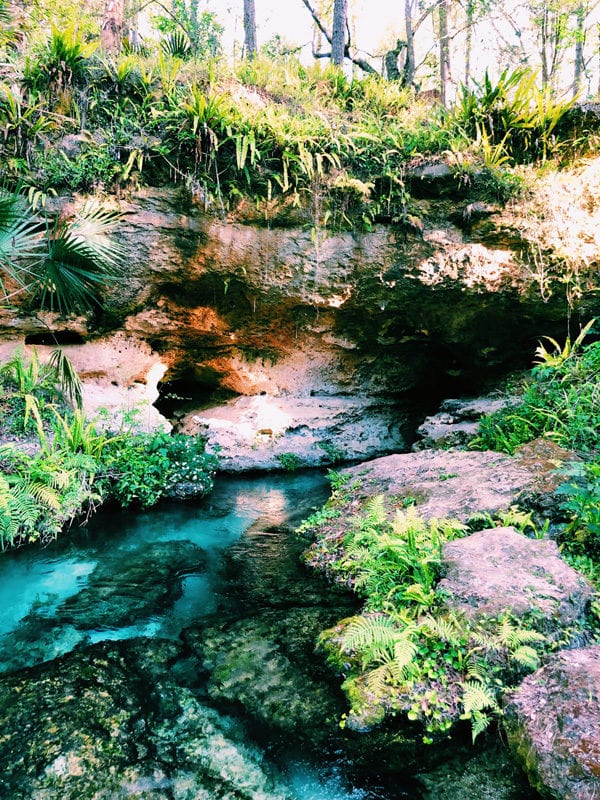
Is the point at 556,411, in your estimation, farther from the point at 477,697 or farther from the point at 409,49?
the point at 409,49

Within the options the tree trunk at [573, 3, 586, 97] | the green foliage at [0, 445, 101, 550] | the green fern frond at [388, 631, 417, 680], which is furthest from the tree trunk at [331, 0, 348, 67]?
the green fern frond at [388, 631, 417, 680]

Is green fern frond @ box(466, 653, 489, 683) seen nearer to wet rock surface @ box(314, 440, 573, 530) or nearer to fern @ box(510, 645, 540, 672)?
fern @ box(510, 645, 540, 672)

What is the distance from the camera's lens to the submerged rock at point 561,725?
2.29 m

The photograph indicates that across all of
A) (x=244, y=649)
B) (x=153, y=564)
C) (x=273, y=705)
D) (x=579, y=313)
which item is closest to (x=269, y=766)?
(x=273, y=705)

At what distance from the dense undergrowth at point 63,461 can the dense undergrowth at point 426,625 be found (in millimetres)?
2414

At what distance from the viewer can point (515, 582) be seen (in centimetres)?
343

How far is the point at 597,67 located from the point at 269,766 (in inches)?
849

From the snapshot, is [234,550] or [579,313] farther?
[579,313]

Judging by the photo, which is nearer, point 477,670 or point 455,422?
point 477,670

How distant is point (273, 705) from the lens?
3.13m

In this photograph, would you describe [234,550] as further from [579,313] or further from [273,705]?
[579,313]

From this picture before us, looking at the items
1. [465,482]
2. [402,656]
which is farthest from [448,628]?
[465,482]

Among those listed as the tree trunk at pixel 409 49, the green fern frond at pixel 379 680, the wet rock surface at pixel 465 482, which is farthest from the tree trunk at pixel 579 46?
the green fern frond at pixel 379 680

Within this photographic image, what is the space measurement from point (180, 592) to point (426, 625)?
2.45m
